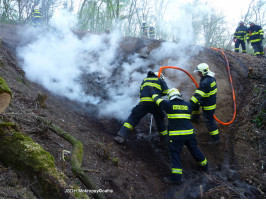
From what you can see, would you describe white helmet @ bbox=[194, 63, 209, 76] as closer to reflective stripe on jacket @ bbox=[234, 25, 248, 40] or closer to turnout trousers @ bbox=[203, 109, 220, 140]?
turnout trousers @ bbox=[203, 109, 220, 140]

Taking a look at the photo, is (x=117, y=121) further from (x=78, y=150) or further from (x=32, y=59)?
(x=32, y=59)

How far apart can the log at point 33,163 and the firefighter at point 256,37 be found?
34.4 feet

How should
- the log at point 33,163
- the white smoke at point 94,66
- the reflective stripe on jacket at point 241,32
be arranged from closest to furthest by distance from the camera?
the log at point 33,163
the white smoke at point 94,66
the reflective stripe on jacket at point 241,32

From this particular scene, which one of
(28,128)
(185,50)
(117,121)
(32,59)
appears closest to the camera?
(28,128)

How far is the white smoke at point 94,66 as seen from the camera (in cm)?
703

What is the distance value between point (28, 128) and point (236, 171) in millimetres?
4393

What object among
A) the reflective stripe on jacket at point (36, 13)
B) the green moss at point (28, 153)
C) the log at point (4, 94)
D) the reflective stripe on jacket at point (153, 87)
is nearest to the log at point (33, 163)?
the green moss at point (28, 153)

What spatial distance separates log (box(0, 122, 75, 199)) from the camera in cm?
236

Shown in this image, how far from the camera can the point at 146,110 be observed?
17.7 feet

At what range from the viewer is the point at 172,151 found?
4.50 meters

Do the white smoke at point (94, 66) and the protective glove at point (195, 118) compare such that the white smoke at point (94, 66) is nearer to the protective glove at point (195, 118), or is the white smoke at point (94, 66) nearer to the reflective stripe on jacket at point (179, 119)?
the protective glove at point (195, 118)

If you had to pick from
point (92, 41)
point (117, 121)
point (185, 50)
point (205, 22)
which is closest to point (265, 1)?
point (205, 22)

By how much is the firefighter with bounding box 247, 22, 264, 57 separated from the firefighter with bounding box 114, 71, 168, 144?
23.1 feet

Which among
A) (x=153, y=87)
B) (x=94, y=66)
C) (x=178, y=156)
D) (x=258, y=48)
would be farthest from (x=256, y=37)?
(x=178, y=156)
